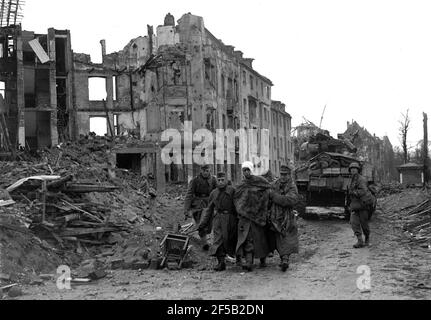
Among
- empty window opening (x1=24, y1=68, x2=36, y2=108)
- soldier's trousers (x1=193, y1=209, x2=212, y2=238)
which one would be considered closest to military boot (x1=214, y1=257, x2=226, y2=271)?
soldier's trousers (x1=193, y1=209, x2=212, y2=238)

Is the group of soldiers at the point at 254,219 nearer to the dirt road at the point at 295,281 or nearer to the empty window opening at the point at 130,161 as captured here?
the dirt road at the point at 295,281

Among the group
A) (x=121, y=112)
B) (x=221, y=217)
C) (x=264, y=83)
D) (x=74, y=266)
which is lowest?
(x=74, y=266)

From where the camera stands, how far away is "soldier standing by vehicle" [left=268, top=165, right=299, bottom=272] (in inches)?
387

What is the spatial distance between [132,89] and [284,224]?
35.5 m

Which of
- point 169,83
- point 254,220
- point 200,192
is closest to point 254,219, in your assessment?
point 254,220

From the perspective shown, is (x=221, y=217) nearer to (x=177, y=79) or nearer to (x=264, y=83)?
(x=177, y=79)

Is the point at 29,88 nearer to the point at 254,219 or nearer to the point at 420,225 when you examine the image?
the point at 420,225

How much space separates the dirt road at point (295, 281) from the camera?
7.78 metres

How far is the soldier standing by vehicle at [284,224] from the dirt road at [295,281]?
362mm

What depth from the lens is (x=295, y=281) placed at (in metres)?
8.74

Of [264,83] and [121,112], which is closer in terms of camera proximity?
[121,112]
